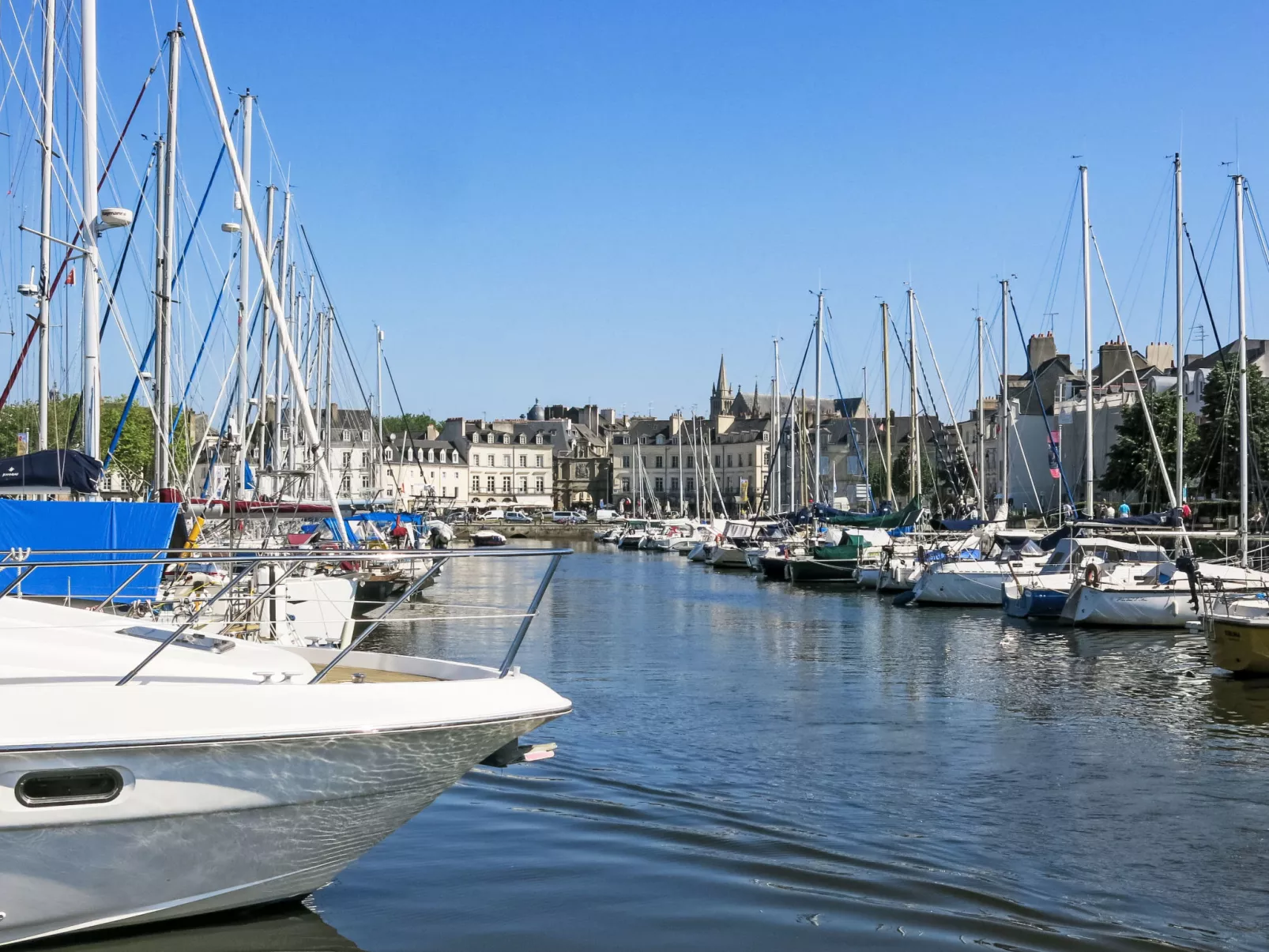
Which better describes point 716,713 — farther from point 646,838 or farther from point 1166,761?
point 646,838

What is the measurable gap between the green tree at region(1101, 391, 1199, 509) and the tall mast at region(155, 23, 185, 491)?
48.2 metres

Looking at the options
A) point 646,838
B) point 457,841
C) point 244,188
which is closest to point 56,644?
point 457,841

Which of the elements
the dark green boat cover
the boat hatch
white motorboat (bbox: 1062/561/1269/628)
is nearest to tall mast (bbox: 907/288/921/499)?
the dark green boat cover

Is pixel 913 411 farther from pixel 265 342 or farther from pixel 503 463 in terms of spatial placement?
pixel 503 463

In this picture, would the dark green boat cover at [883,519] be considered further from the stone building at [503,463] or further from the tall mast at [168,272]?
the stone building at [503,463]

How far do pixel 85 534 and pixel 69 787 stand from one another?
12.5 m

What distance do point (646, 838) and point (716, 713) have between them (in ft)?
26.9

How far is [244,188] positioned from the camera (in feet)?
65.7

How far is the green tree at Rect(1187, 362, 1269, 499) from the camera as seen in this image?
5856cm

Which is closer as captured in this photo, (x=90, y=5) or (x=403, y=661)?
(x=403, y=661)

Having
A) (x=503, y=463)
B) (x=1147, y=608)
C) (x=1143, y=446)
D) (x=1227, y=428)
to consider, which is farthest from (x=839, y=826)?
(x=503, y=463)

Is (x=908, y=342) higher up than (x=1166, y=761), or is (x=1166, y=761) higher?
(x=908, y=342)

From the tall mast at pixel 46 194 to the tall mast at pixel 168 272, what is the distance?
6.69 ft

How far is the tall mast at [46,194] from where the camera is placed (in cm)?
2288
